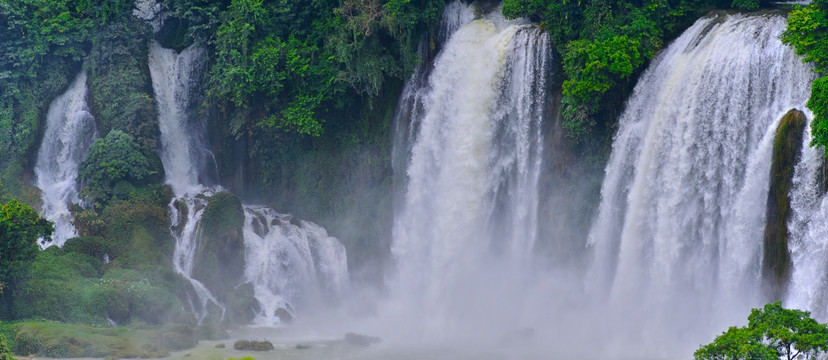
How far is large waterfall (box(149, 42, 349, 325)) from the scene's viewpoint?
4241 cm

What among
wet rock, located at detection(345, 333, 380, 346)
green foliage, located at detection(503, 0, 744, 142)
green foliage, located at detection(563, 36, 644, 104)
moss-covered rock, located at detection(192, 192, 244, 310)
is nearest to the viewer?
green foliage, located at detection(563, 36, 644, 104)

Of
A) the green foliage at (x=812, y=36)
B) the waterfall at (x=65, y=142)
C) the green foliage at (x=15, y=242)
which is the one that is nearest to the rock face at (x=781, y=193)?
the green foliage at (x=812, y=36)

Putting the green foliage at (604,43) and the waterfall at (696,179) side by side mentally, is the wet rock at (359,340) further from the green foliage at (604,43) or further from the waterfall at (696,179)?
the green foliage at (604,43)

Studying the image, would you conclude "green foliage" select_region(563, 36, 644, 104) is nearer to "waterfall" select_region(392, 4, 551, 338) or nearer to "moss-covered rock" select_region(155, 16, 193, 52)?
"waterfall" select_region(392, 4, 551, 338)

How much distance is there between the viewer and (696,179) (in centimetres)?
3462

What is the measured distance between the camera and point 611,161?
37.9 metres

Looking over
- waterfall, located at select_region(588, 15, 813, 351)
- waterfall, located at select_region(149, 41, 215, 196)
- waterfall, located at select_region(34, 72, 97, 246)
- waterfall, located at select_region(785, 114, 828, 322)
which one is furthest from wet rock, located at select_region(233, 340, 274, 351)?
waterfall, located at select_region(785, 114, 828, 322)

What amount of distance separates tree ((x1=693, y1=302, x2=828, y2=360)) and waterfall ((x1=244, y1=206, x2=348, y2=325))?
1976 cm

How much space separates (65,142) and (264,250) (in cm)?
888

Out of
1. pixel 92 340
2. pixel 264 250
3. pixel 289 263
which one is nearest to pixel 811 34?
pixel 289 263

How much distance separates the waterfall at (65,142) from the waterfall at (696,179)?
62.5 feet

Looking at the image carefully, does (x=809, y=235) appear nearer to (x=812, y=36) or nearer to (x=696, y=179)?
(x=696, y=179)

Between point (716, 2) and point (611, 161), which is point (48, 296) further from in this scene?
point (716, 2)

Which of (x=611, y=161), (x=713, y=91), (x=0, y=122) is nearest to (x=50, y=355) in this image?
(x=0, y=122)
